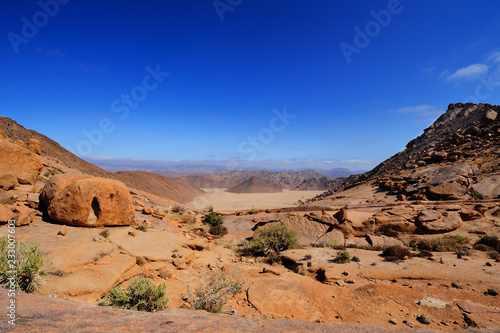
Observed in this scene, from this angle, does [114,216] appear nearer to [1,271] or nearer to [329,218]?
[1,271]

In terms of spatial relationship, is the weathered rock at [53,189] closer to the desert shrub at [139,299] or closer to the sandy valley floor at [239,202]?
the desert shrub at [139,299]

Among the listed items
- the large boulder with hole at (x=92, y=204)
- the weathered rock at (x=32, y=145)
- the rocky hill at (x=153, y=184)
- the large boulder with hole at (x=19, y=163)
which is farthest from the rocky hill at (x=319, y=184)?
the large boulder with hole at (x=19, y=163)

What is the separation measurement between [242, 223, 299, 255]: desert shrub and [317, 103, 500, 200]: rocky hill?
39.3ft

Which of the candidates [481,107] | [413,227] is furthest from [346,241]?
[481,107]

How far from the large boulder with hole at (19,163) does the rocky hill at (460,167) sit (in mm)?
23911

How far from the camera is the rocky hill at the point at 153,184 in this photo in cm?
4097

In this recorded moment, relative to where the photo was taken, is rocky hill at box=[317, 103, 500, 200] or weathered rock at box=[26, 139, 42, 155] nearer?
rocky hill at box=[317, 103, 500, 200]

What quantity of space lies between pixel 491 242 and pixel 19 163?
21138 mm

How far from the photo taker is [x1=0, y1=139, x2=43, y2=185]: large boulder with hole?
A: 9.83 meters

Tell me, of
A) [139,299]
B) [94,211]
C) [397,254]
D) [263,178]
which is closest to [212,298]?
[139,299]

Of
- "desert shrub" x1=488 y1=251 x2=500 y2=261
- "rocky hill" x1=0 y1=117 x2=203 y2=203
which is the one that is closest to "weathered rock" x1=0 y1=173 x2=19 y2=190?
"rocky hill" x1=0 y1=117 x2=203 y2=203

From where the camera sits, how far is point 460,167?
709 inches

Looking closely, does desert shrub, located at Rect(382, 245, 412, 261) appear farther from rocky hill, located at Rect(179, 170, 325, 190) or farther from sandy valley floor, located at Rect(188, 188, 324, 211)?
rocky hill, located at Rect(179, 170, 325, 190)

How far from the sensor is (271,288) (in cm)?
609
